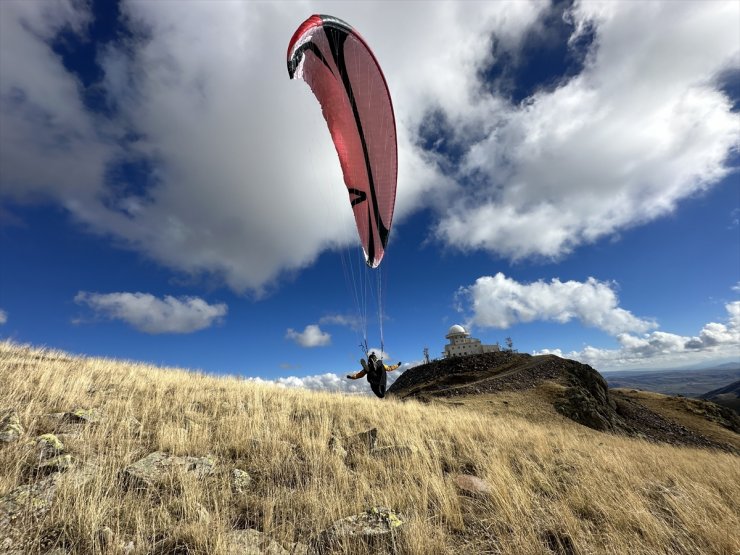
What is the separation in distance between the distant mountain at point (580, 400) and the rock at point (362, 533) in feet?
65.9

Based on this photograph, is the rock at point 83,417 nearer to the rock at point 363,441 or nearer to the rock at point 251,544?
the rock at point 251,544

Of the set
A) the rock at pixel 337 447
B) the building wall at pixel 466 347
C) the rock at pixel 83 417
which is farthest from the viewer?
the building wall at pixel 466 347

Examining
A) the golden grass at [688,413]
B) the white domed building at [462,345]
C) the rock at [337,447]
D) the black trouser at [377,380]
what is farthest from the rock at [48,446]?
the white domed building at [462,345]

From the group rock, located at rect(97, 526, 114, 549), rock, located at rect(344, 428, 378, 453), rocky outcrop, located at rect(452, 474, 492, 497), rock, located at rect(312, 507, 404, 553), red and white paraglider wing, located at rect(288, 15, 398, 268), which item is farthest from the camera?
red and white paraglider wing, located at rect(288, 15, 398, 268)

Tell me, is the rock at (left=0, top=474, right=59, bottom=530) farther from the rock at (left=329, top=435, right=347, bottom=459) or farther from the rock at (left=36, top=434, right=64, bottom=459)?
the rock at (left=329, top=435, right=347, bottom=459)

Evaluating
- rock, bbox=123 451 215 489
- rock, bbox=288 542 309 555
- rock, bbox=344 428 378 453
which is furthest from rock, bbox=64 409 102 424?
rock, bbox=288 542 309 555

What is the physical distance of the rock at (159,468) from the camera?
4.48 metres

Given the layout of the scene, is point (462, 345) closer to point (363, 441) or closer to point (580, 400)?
point (580, 400)

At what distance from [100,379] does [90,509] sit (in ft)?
22.2

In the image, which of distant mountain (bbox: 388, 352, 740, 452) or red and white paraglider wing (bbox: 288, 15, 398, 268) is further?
distant mountain (bbox: 388, 352, 740, 452)

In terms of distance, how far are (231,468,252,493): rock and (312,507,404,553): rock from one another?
58.9 inches

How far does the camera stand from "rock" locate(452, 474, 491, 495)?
5.16 meters

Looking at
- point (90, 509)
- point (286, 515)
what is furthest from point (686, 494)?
point (90, 509)

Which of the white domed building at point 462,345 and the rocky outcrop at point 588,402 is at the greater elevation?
the white domed building at point 462,345
